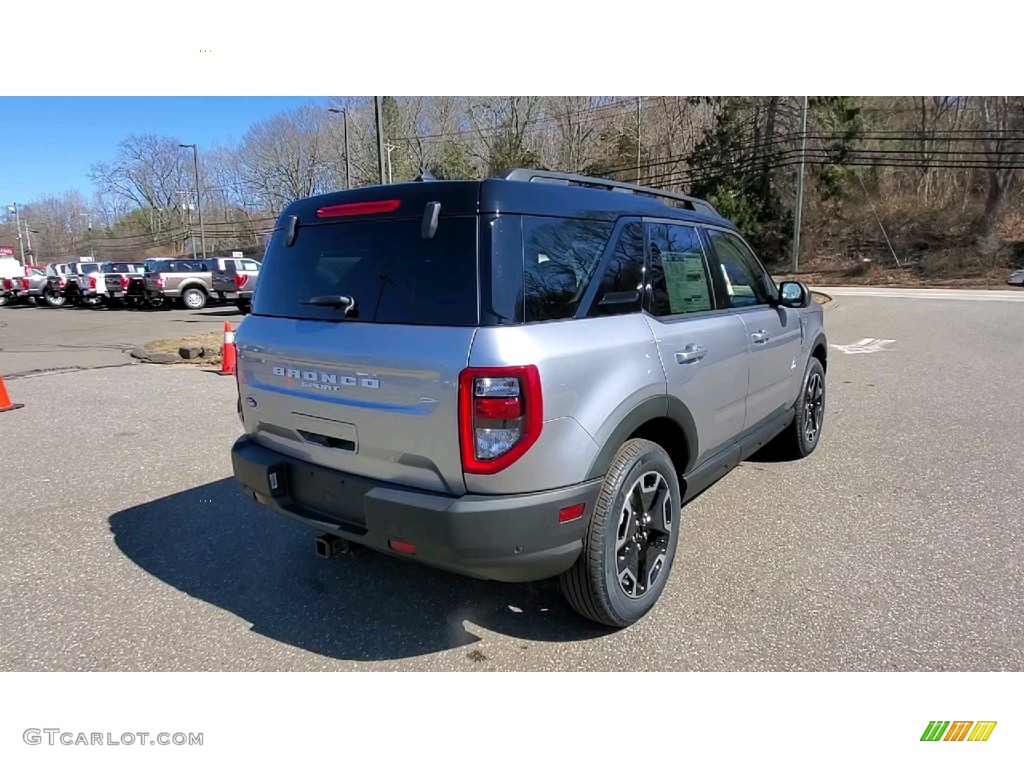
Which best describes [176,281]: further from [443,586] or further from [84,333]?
[443,586]

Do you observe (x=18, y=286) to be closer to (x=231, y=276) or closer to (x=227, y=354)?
(x=231, y=276)

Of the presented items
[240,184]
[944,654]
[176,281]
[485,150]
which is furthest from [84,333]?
[240,184]

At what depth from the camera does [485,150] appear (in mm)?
41938

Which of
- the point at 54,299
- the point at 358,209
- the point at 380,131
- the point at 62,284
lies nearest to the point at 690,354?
the point at 358,209

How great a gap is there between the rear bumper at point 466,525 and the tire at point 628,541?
0.36 feet

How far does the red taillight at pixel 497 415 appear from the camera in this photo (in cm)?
215

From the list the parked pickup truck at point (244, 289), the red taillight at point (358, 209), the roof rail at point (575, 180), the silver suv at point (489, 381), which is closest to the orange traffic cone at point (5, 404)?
the silver suv at point (489, 381)

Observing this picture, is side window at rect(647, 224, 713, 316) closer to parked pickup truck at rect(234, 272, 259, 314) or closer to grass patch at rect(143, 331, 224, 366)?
grass patch at rect(143, 331, 224, 366)

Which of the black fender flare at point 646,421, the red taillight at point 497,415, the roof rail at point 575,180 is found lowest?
the black fender flare at point 646,421

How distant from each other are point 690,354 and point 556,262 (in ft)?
3.15

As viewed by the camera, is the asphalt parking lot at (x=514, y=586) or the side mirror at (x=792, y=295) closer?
the asphalt parking lot at (x=514, y=586)

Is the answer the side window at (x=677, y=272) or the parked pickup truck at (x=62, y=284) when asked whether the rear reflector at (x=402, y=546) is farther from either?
the parked pickup truck at (x=62, y=284)

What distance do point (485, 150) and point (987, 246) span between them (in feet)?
102

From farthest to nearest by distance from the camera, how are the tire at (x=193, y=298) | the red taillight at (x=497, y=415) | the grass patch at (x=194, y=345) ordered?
1. the tire at (x=193, y=298)
2. the grass patch at (x=194, y=345)
3. the red taillight at (x=497, y=415)
